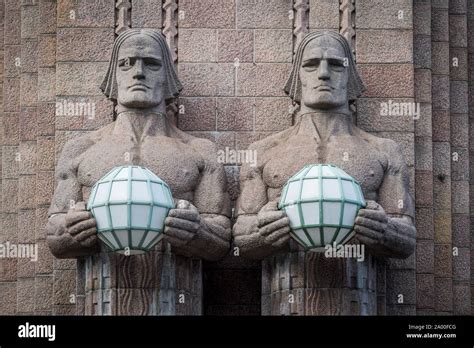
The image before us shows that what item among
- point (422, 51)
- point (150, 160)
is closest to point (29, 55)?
point (150, 160)

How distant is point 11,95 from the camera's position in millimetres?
28688

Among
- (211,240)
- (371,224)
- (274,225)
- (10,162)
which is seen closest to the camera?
(371,224)

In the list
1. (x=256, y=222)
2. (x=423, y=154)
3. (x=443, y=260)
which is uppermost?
(x=423, y=154)

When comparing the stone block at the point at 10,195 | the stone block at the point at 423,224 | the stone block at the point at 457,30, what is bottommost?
the stone block at the point at 423,224

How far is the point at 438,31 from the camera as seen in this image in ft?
94.2

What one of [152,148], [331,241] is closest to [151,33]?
[152,148]

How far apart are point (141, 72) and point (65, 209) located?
67.4 inches

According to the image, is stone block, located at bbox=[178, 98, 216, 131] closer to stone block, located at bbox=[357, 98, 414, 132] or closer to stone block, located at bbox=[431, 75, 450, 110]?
stone block, located at bbox=[357, 98, 414, 132]

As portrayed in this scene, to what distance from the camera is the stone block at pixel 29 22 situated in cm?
2862

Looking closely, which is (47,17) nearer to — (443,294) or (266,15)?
(266,15)

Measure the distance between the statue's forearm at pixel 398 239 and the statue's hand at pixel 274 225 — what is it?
1.04m

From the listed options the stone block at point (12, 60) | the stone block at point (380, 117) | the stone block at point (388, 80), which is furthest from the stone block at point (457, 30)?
the stone block at point (12, 60)

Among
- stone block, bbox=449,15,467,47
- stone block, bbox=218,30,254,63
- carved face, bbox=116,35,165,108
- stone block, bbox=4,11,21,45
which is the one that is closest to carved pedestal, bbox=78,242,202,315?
carved face, bbox=116,35,165,108

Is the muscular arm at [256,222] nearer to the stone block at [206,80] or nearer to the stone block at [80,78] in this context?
the stone block at [206,80]
